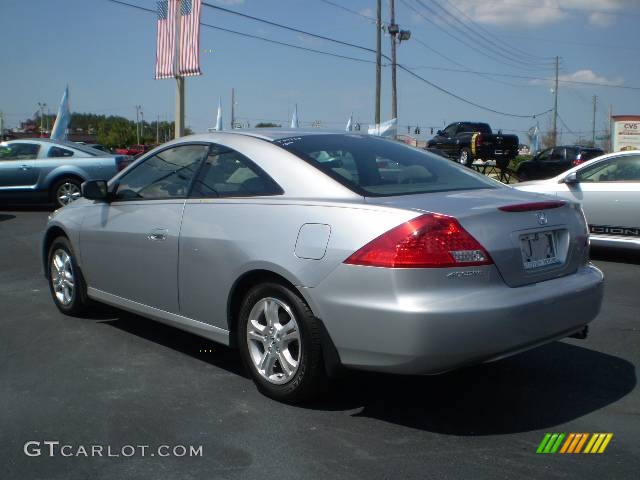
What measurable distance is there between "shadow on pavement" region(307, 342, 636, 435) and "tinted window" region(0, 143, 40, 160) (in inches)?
488

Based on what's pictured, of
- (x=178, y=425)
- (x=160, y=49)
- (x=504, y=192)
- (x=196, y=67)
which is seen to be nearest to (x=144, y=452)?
(x=178, y=425)

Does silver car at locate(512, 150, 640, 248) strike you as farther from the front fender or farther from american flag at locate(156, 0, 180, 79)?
american flag at locate(156, 0, 180, 79)

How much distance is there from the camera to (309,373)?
3.83 m

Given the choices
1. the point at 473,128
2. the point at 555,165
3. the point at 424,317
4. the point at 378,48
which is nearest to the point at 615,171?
the point at 424,317

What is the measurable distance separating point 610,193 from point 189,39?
11753mm

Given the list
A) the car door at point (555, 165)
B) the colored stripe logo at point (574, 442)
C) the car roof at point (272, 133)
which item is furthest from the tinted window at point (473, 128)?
the colored stripe logo at point (574, 442)

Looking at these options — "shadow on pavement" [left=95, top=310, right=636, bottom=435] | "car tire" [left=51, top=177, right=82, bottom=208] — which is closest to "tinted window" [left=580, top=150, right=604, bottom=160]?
"car tire" [left=51, top=177, right=82, bottom=208]

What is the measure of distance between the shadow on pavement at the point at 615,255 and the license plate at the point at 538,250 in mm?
6110

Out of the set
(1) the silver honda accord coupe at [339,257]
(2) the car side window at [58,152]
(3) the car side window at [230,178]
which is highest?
(2) the car side window at [58,152]

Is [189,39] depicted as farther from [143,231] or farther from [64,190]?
[143,231]

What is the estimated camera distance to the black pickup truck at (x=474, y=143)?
85.3 feet

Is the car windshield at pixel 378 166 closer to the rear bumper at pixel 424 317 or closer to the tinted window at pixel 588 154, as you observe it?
the rear bumper at pixel 424 317

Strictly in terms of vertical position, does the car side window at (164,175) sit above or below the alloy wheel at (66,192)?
above

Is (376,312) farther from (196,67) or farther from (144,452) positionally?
(196,67)
